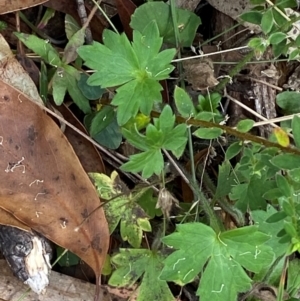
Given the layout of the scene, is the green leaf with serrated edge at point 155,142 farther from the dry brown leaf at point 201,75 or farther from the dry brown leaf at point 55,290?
the dry brown leaf at point 55,290

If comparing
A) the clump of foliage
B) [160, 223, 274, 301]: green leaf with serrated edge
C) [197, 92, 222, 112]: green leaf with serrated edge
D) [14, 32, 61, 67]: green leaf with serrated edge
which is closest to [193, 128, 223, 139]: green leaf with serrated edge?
the clump of foliage

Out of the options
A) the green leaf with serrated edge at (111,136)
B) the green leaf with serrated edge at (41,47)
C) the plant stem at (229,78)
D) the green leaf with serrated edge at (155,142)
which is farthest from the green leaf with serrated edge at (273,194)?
the green leaf with serrated edge at (41,47)

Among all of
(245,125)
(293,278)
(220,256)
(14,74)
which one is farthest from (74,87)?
(293,278)

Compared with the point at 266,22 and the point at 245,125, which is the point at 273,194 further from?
the point at 266,22

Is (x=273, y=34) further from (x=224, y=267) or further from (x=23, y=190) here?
(x=23, y=190)

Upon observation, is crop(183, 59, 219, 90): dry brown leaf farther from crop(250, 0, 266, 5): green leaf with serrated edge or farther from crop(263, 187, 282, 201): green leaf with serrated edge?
crop(263, 187, 282, 201): green leaf with serrated edge
